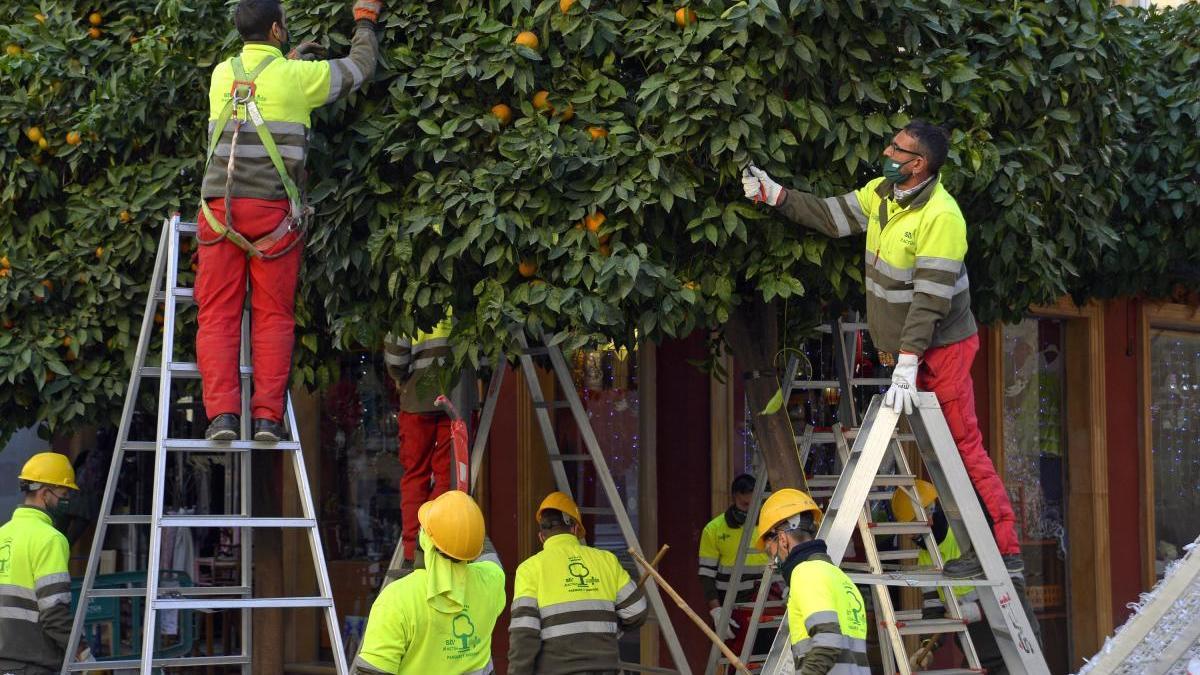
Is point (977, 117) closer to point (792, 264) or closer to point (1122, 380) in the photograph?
point (792, 264)

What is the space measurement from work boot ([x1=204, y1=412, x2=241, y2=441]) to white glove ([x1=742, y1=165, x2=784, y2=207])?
88.9 inches

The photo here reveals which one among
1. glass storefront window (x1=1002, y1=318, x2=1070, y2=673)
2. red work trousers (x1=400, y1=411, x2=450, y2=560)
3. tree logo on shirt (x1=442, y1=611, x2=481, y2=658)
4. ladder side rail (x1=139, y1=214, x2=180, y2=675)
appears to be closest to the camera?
tree logo on shirt (x1=442, y1=611, x2=481, y2=658)

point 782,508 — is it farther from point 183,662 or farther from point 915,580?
point 183,662

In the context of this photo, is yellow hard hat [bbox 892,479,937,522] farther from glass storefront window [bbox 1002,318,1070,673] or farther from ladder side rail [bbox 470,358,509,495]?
glass storefront window [bbox 1002,318,1070,673]

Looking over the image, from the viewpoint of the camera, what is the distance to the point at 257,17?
6.52m

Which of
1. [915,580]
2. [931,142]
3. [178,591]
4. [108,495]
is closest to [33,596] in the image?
[178,591]

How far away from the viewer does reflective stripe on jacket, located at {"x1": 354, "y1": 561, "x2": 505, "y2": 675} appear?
16.3ft

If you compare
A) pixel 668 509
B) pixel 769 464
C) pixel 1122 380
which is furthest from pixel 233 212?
pixel 1122 380

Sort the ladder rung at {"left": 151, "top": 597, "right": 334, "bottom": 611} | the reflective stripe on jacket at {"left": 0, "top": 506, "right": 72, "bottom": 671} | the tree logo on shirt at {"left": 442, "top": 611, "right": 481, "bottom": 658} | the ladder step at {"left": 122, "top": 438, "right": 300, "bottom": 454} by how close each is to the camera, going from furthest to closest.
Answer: the reflective stripe on jacket at {"left": 0, "top": 506, "right": 72, "bottom": 671}, the ladder step at {"left": 122, "top": 438, "right": 300, "bottom": 454}, the ladder rung at {"left": 151, "top": 597, "right": 334, "bottom": 611}, the tree logo on shirt at {"left": 442, "top": 611, "right": 481, "bottom": 658}

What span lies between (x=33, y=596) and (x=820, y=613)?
3829 mm

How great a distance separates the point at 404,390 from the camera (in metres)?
8.14

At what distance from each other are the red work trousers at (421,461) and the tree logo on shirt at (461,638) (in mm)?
2801

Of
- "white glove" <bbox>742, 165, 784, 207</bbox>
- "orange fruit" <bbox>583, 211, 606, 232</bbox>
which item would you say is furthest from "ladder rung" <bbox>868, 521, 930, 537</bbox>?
"orange fruit" <bbox>583, 211, 606, 232</bbox>

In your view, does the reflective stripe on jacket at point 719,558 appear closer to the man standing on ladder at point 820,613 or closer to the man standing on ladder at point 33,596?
the man standing on ladder at point 820,613
